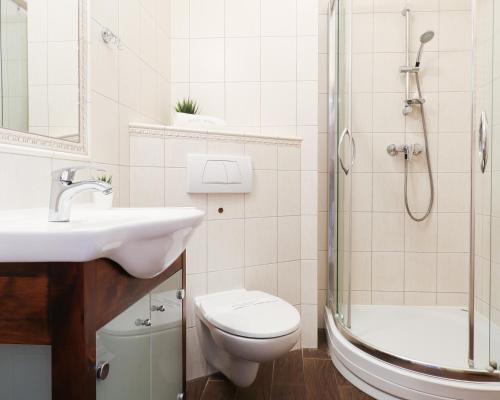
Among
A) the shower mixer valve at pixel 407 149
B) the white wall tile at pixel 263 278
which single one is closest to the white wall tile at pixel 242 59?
the shower mixer valve at pixel 407 149

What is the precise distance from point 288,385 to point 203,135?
4.42ft

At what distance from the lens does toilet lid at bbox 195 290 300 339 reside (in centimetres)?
130

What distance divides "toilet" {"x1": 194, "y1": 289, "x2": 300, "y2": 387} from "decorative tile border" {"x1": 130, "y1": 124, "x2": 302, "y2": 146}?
2.75 ft

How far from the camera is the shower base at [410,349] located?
4.45 ft

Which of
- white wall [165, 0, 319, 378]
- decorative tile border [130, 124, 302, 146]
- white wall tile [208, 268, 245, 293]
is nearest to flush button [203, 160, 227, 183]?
decorative tile border [130, 124, 302, 146]

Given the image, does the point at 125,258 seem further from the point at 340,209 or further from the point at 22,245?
the point at 340,209

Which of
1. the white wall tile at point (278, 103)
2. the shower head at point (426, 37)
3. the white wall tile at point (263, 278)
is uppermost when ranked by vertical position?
the shower head at point (426, 37)

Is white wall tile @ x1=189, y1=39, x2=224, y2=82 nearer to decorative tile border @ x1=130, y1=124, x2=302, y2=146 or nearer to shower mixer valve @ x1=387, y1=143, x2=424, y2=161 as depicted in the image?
decorative tile border @ x1=130, y1=124, x2=302, y2=146

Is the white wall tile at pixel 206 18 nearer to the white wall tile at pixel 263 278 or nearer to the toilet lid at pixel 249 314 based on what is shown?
the white wall tile at pixel 263 278

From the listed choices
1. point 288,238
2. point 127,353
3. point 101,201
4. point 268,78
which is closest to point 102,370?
point 127,353

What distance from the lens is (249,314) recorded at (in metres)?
1.45

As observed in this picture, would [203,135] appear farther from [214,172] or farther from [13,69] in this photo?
[13,69]

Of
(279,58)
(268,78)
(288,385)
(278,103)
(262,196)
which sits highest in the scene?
(279,58)

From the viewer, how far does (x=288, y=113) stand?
6.57 ft
